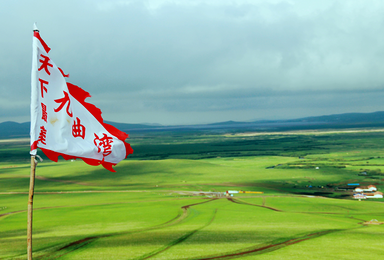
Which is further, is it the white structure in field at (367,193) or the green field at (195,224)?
the white structure in field at (367,193)

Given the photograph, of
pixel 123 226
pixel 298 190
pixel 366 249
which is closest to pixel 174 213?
pixel 123 226

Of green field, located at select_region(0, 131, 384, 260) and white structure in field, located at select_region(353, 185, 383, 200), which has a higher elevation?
green field, located at select_region(0, 131, 384, 260)

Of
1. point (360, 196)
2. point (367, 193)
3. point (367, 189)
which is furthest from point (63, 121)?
point (367, 189)

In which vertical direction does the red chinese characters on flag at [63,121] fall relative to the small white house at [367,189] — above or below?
above

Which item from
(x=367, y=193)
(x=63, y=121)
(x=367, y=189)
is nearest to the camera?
(x=63, y=121)

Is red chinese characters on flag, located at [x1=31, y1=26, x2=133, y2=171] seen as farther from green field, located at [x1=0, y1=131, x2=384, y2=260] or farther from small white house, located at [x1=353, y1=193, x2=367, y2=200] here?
small white house, located at [x1=353, y1=193, x2=367, y2=200]

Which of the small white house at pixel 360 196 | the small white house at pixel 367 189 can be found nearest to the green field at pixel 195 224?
the small white house at pixel 360 196

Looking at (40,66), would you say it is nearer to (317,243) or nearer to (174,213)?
(317,243)

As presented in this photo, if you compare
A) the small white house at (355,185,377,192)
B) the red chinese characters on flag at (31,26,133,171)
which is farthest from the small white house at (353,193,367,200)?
the red chinese characters on flag at (31,26,133,171)

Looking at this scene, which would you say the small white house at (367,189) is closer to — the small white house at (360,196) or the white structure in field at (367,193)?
the white structure in field at (367,193)

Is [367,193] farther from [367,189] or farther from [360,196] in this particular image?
[367,189]
